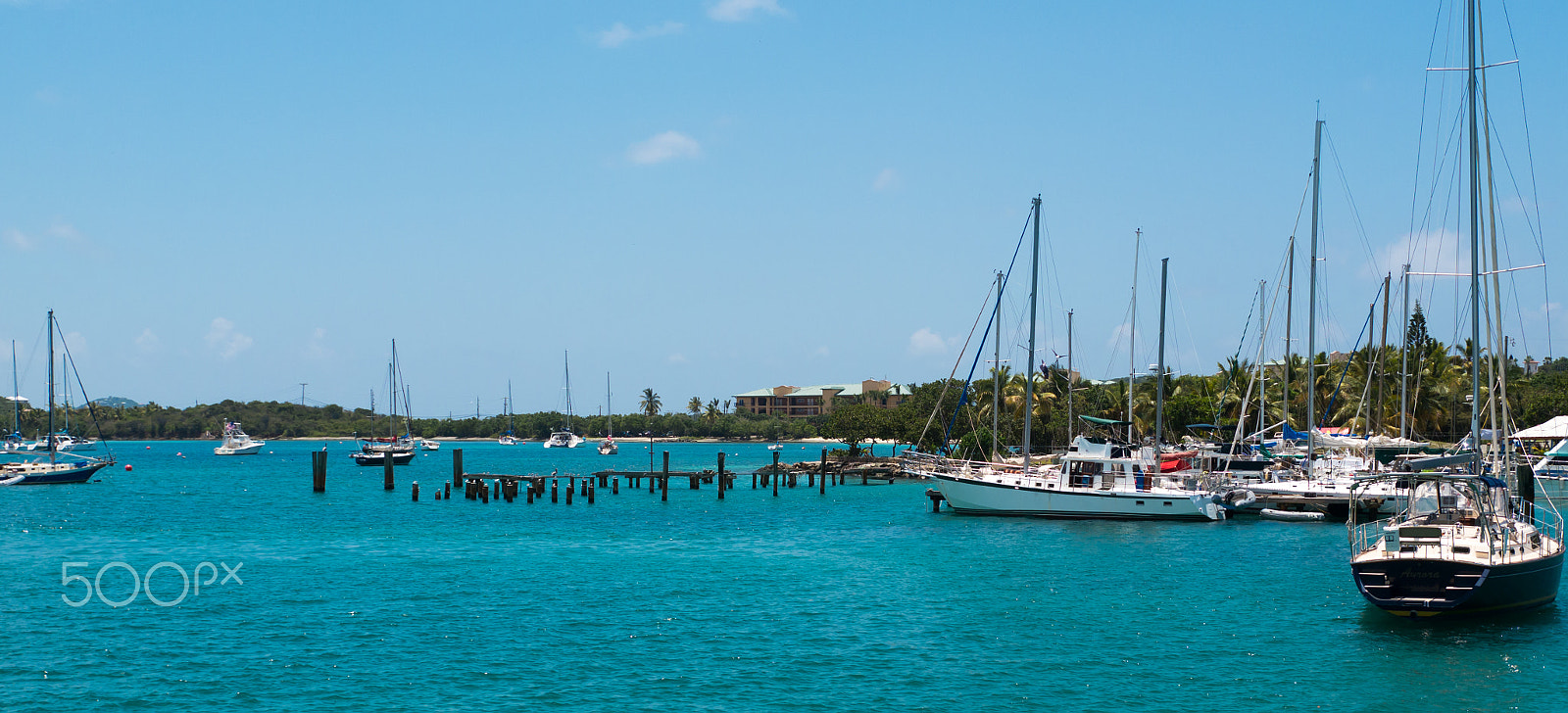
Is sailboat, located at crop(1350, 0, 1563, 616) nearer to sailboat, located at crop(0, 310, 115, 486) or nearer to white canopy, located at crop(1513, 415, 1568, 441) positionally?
white canopy, located at crop(1513, 415, 1568, 441)

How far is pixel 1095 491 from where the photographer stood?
50.3 meters

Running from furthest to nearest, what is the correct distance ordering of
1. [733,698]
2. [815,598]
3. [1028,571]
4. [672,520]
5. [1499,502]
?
[672,520], [1028,571], [815,598], [1499,502], [733,698]

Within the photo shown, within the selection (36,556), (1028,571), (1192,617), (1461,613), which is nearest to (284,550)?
(36,556)

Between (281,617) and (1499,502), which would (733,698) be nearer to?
(281,617)

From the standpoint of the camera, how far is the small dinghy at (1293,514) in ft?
165

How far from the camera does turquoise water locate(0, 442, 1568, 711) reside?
2100 cm

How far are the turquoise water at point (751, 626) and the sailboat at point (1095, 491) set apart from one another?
1.32 m

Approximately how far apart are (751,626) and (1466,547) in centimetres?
1554

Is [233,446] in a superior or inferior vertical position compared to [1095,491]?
inferior

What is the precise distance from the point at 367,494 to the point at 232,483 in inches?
932

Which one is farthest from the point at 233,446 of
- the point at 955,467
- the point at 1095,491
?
the point at 1095,491

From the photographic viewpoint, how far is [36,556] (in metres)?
39.9

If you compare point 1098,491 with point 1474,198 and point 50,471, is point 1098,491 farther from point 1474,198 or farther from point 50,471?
point 50,471

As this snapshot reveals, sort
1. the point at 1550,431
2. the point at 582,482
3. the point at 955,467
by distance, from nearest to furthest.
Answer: the point at 955,467, the point at 1550,431, the point at 582,482
